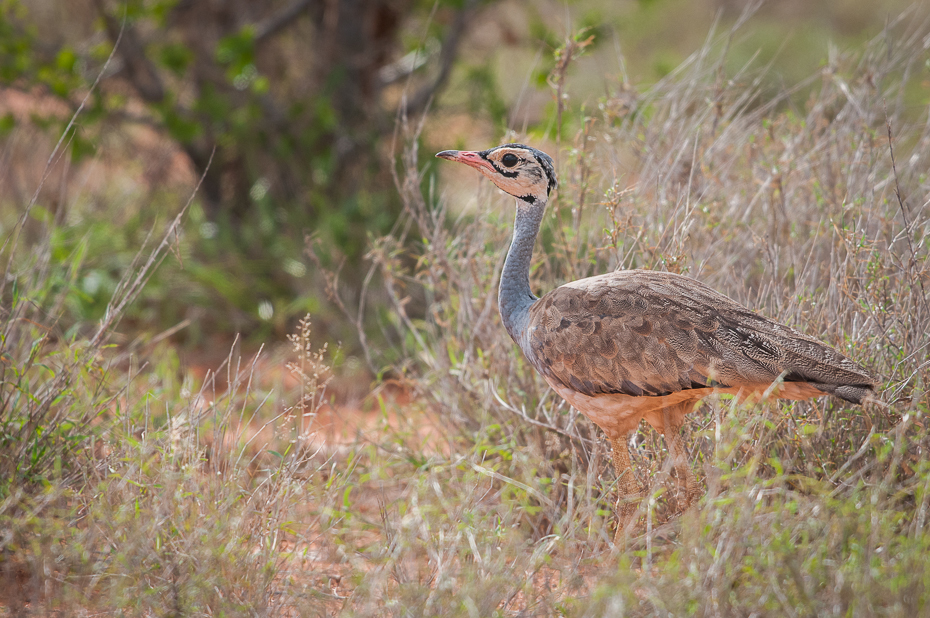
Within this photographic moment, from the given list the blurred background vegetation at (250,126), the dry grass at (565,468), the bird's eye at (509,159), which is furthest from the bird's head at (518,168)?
the blurred background vegetation at (250,126)

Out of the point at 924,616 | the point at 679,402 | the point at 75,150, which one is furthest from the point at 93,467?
the point at 75,150

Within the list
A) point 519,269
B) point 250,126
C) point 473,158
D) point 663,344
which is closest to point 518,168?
point 473,158

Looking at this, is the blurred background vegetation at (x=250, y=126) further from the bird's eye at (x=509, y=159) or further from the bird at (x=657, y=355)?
the bird at (x=657, y=355)

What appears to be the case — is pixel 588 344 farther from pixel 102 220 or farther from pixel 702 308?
pixel 102 220

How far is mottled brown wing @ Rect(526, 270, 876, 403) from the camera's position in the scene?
8.02 feet

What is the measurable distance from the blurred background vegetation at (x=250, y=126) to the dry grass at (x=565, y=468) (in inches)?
62.6

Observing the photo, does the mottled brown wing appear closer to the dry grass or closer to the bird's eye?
the dry grass

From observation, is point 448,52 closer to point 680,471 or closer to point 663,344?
point 663,344

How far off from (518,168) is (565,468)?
136 cm

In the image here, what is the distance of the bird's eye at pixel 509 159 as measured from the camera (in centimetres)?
310

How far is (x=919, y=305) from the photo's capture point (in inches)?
116

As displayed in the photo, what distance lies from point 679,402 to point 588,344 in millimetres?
404

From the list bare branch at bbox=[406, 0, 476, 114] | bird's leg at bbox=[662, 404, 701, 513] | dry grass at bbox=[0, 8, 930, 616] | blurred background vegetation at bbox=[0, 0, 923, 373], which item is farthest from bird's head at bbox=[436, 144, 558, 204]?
bare branch at bbox=[406, 0, 476, 114]

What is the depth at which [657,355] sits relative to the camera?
8.54ft
